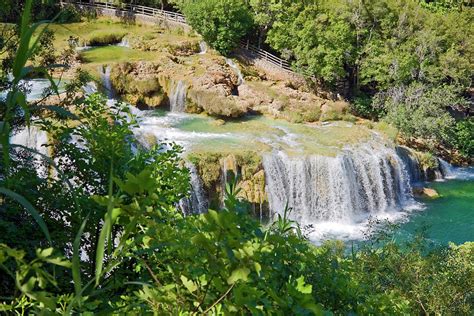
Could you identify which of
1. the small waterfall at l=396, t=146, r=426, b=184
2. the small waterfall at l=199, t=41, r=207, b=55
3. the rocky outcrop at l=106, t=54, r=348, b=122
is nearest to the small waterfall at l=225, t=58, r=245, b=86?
the rocky outcrop at l=106, t=54, r=348, b=122

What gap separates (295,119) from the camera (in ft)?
63.8

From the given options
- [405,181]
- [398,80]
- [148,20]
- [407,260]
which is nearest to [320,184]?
[405,181]

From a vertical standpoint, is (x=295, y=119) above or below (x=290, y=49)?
below

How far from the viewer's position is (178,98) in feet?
63.8

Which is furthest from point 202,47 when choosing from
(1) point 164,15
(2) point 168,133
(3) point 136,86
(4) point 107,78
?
(2) point 168,133

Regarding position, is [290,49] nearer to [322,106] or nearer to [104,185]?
[322,106]

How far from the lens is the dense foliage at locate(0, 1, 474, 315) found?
4.37 ft

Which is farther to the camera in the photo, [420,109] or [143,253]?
[420,109]

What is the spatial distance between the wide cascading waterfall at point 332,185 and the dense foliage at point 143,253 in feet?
28.7

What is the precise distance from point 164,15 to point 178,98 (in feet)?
33.5

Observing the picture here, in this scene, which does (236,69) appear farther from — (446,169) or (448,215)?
(448,215)

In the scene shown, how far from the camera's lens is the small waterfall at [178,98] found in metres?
19.3

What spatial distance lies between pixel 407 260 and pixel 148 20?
79.5 feet

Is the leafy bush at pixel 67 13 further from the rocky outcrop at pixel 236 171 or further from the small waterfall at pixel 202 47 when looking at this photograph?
the small waterfall at pixel 202 47
